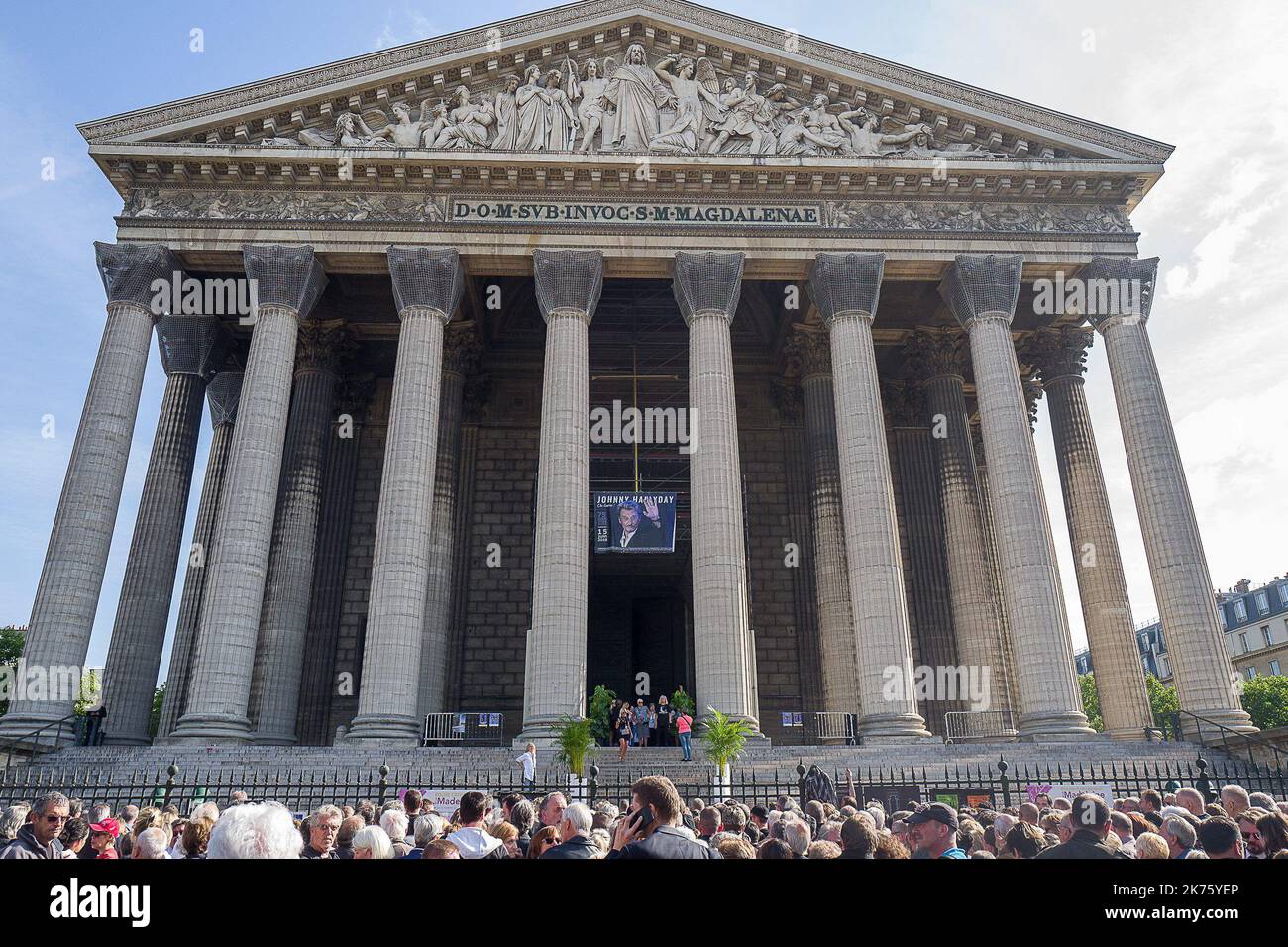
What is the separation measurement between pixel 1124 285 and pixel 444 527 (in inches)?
912

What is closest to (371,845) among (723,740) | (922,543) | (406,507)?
(723,740)

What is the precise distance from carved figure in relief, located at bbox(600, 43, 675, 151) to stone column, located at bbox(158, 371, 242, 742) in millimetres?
17397

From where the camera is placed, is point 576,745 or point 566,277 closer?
point 576,745

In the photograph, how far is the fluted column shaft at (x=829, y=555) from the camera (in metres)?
29.4

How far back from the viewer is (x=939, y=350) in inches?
1292

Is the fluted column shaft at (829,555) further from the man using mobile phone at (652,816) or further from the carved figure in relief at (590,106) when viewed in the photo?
the man using mobile phone at (652,816)

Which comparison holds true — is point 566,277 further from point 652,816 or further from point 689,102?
point 652,816

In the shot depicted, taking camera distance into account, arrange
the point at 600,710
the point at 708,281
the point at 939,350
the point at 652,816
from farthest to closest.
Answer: the point at 939,350 → the point at 708,281 → the point at 600,710 → the point at 652,816

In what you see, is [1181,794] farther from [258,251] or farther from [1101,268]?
[258,251]

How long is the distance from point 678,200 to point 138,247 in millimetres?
16257

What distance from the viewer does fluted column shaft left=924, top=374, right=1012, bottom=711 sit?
29.7 meters

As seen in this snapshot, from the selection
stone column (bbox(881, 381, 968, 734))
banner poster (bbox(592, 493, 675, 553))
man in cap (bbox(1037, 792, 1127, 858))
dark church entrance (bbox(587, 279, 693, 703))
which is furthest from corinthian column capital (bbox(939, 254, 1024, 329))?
man in cap (bbox(1037, 792, 1127, 858))
